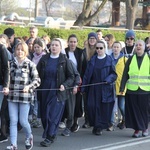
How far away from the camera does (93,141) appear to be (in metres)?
9.08

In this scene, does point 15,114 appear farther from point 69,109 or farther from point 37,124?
point 37,124

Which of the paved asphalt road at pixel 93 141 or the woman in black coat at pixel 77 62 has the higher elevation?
the woman in black coat at pixel 77 62

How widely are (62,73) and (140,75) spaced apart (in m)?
1.73

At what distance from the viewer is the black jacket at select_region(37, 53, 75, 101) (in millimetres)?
8508

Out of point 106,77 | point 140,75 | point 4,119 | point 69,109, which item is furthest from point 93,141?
point 4,119

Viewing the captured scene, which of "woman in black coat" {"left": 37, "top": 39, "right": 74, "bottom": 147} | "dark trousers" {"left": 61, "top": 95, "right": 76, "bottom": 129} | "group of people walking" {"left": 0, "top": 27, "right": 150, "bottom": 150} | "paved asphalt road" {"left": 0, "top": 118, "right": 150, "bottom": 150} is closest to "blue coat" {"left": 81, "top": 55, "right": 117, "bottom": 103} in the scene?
"group of people walking" {"left": 0, "top": 27, "right": 150, "bottom": 150}

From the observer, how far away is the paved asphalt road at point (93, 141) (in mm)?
8539

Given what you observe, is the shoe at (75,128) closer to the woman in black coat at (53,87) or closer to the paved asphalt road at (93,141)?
the paved asphalt road at (93,141)

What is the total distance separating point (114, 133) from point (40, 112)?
191 centimetres

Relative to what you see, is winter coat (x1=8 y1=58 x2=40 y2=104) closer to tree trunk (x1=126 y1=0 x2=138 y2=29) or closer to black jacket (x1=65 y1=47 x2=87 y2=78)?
black jacket (x1=65 y1=47 x2=87 y2=78)

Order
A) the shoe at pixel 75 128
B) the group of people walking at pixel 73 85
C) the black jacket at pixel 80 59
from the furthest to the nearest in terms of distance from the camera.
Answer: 1. the black jacket at pixel 80 59
2. the shoe at pixel 75 128
3. the group of people walking at pixel 73 85

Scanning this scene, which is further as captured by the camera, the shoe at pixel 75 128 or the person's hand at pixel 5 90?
the shoe at pixel 75 128

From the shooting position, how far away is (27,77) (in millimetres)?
7957

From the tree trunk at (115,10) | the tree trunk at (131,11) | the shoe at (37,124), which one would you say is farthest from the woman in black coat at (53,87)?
the tree trunk at (115,10)
